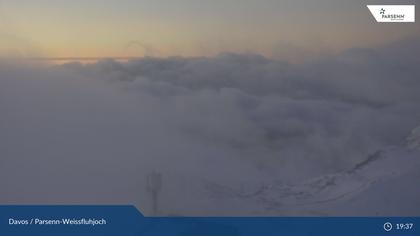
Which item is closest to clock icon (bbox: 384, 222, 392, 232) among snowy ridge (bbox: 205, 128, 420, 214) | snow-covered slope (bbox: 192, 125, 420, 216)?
snow-covered slope (bbox: 192, 125, 420, 216)

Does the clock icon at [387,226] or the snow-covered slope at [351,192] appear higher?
the snow-covered slope at [351,192]

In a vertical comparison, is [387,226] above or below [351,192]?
below

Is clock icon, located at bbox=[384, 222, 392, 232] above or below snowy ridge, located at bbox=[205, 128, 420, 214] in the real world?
below

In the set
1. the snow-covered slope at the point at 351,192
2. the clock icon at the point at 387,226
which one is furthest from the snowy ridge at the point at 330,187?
the clock icon at the point at 387,226

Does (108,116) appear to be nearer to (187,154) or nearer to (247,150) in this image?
(187,154)

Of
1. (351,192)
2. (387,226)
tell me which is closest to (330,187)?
(351,192)

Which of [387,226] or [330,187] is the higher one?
[330,187]

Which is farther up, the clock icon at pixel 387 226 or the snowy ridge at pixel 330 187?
the snowy ridge at pixel 330 187

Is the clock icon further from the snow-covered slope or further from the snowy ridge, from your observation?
the snowy ridge

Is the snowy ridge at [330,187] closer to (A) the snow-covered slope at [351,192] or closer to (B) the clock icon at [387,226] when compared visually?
(A) the snow-covered slope at [351,192]

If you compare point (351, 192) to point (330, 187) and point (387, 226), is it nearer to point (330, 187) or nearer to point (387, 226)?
point (330, 187)

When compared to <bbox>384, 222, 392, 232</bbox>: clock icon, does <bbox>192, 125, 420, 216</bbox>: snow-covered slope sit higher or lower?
higher

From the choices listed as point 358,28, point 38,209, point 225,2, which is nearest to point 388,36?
point 358,28
